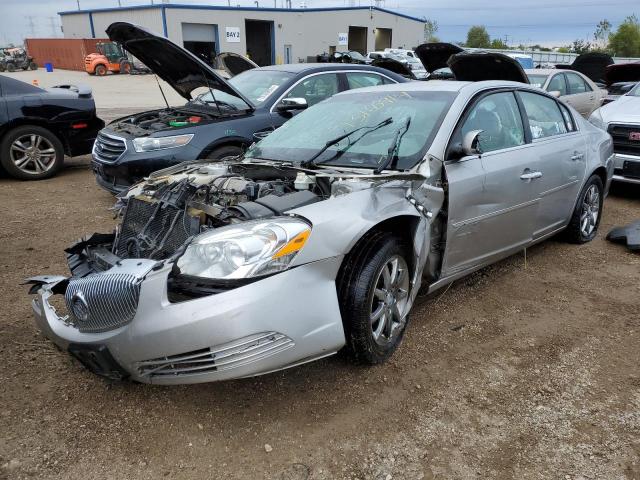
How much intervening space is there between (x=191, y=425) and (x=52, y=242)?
3222mm

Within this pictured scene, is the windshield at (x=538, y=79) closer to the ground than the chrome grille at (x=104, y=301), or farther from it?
farther from it

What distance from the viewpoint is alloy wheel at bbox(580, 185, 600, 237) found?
491 centimetres

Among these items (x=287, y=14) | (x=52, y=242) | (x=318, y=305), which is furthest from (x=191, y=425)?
(x=287, y=14)

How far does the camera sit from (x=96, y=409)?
8.63ft

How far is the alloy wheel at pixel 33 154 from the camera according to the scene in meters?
7.27

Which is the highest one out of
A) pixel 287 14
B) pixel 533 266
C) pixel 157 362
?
pixel 287 14

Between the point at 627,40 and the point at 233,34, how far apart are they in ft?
161

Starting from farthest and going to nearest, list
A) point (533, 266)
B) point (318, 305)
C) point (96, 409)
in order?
point (533, 266), point (96, 409), point (318, 305)

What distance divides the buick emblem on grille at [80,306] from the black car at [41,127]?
592 centimetres

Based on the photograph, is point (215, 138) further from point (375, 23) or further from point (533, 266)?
point (375, 23)

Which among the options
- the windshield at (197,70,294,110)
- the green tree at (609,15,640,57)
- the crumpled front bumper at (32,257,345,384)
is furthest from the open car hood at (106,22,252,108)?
the green tree at (609,15,640,57)

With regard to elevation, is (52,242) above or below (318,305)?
below

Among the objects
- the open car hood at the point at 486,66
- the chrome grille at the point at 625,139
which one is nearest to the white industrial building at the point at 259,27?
the open car hood at the point at 486,66

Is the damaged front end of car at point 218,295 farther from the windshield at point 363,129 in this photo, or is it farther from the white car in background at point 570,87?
the white car in background at point 570,87
